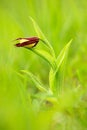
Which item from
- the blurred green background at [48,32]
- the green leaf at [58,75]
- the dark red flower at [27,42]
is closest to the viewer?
the dark red flower at [27,42]

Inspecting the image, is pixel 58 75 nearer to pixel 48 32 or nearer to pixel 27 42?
pixel 27 42

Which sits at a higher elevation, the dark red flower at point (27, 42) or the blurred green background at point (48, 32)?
the dark red flower at point (27, 42)

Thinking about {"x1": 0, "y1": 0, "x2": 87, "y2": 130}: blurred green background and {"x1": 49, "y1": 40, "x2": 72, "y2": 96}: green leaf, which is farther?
{"x1": 0, "y1": 0, "x2": 87, "y2": 130}: blurred green background

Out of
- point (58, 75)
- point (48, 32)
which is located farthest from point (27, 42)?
point (48, 32)

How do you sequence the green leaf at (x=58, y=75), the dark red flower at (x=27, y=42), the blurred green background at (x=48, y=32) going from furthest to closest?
the blurred green background at (x=48, y=32) < the green leaf at (x=58, y=75) < the dark red flower at (x=27, y=42)

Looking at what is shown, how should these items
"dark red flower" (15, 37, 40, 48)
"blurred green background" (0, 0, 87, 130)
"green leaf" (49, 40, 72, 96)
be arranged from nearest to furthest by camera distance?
"dark red flower" (15, 37, 40, 48) < "green leaf" (49, 40, 72, 96) < "blurred green background" (0, 0, 87, 130)

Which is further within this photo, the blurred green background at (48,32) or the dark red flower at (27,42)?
the blurred green background at (48,32)

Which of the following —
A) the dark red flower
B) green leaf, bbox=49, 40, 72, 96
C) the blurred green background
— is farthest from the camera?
the blurred green background

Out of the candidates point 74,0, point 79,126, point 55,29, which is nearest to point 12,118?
point 79,126

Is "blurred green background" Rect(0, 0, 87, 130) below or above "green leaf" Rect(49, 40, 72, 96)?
below

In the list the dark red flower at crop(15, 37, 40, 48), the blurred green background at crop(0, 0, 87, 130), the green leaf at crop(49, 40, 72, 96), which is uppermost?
the dark red flower at crop(15, 37, 40, 48)

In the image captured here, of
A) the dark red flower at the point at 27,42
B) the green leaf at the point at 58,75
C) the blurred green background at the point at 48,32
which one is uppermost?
the dark red flower at the point at 27,42

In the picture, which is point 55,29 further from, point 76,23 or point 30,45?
Answer: point 30,45
